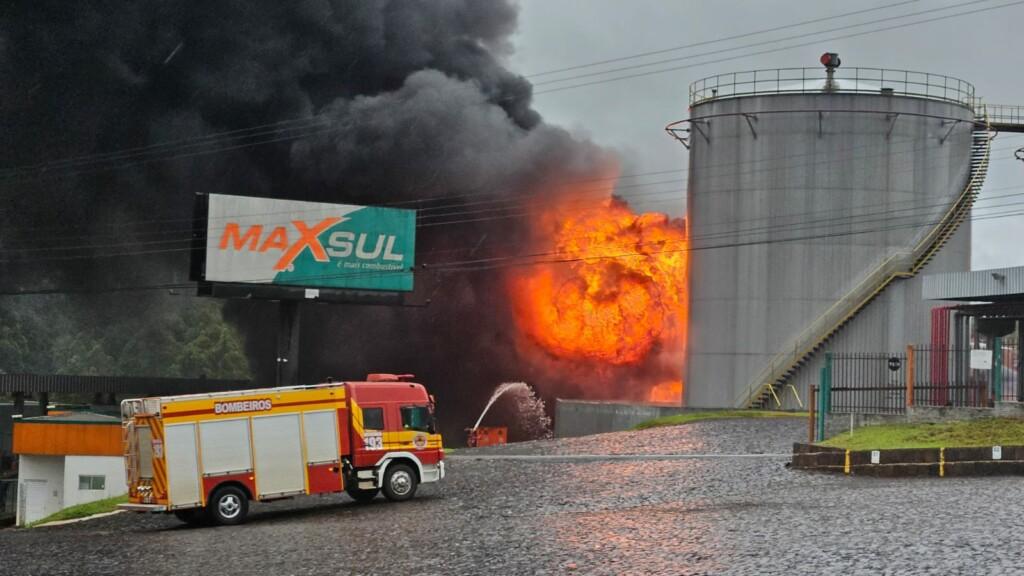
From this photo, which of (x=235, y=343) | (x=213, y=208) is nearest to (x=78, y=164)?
(x=213, y=208)

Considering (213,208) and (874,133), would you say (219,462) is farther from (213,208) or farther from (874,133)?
(874,133)

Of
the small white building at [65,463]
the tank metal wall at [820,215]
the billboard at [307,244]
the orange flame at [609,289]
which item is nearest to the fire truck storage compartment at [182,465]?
the small white building at [65,463]

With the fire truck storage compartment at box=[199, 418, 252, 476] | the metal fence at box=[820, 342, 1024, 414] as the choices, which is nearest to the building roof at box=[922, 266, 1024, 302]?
the metal fence at box=[820, 342, 1024, 414]

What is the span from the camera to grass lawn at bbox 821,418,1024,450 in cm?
3169

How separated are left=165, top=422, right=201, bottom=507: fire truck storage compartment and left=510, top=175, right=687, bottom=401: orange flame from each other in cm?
3978

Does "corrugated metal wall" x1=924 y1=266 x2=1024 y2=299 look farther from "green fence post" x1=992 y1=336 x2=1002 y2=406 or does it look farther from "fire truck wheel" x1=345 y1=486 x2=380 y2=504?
"fire truck wheel" x1=345 y1=486 x2=380 y2=504

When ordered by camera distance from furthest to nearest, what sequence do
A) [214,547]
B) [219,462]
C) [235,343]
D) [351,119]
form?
[235,343], [351,119], [219,462], [214,547]

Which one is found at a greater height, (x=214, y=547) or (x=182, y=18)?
(x=182, y=18)

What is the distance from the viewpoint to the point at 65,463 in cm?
5578

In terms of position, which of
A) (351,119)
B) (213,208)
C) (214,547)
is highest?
(351,119)

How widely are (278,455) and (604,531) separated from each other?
34.3 feet

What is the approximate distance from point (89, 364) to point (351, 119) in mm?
60313

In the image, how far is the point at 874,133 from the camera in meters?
60.4

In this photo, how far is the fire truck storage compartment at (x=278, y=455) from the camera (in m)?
31.5
